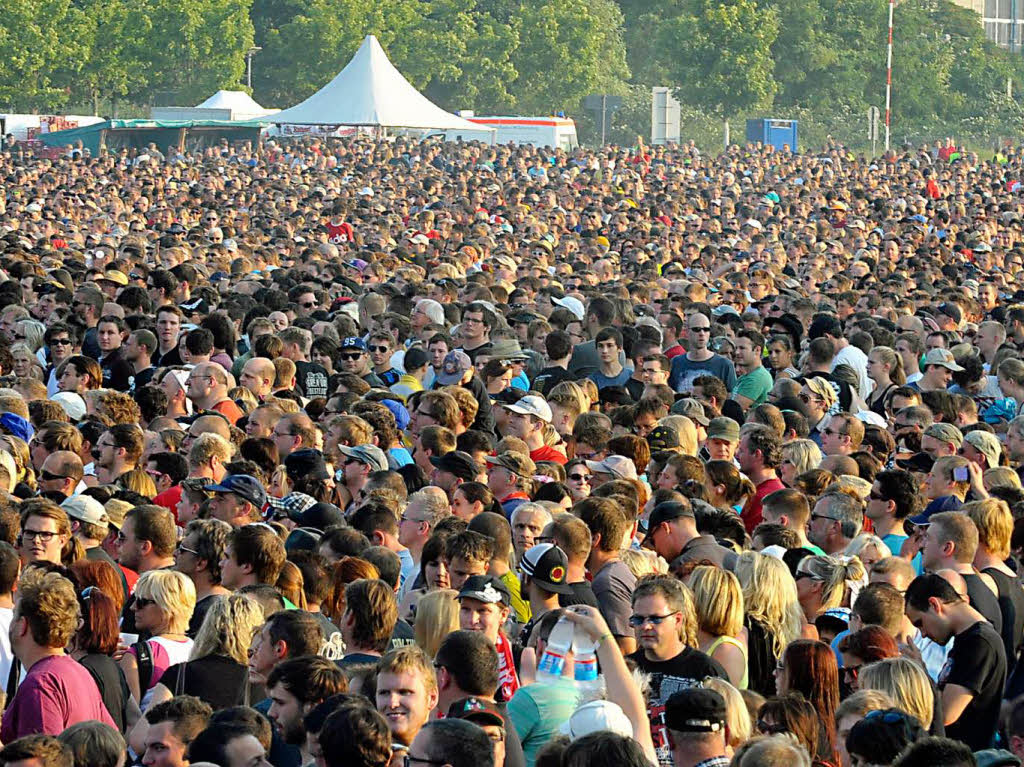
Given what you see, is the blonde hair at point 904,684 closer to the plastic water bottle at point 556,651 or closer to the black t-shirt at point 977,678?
the black t-shirt at point 977,678

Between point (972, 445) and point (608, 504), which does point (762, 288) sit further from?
point (608, 504)

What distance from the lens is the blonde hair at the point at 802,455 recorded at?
32.0 feet

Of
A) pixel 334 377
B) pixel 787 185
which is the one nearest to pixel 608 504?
pixel 334 377

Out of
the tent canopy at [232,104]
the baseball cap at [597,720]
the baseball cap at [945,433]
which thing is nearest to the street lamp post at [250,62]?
the tent canopy at [232,104]

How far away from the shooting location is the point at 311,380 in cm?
1255

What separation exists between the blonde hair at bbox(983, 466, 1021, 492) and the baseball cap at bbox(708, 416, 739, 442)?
1595 millimetres

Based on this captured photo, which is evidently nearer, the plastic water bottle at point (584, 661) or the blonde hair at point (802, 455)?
the plastic water bottle at point (584, 661)

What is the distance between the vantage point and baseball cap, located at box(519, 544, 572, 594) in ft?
23.0

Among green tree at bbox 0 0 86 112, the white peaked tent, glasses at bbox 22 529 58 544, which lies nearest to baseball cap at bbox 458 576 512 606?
glasses at bbox 22 529 58 544

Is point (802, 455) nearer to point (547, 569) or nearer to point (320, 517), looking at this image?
point (320, 517)

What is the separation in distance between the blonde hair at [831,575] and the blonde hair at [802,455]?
7.35 ft

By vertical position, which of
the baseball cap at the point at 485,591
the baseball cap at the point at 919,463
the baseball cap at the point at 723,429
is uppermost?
the baseball cap at the point at 485,591

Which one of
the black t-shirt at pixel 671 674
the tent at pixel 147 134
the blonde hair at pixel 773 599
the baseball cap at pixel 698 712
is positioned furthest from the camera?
the tent at pixel 147 134

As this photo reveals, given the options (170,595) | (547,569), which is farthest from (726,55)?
(170,595)
